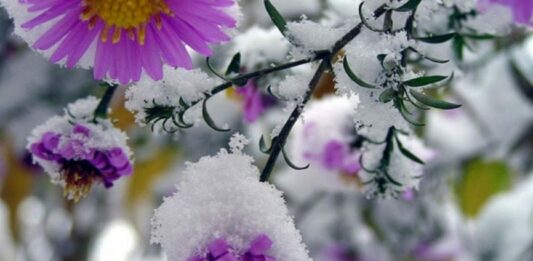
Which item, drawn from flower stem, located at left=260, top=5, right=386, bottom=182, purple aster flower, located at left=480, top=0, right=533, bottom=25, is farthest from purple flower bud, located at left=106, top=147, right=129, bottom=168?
purple aster flower, located at left=480, top=0, right=533, bottom=25

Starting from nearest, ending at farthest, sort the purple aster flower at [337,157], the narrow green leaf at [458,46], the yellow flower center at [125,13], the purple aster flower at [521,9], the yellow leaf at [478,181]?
the purple aster flower at [521,9], the yellow flower center at [125,13], the narrow green leaf at [458,46], the purple aster flower at [337,157], the yellow leaf at [478,181]

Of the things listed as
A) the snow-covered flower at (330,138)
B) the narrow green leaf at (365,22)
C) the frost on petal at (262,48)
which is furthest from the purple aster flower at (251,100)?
the narrow green leaf at (365,22)

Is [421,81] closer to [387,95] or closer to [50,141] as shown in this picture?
[387,95]

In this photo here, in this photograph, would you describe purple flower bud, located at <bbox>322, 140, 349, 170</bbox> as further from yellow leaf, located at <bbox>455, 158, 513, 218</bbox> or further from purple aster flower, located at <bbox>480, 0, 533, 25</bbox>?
yellow leaf, located at <bbox>455, 158, 513, 218</bbox>

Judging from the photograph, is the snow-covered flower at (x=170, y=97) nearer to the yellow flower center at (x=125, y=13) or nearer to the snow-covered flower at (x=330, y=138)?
the yellow flower center at (x=125, y=13)

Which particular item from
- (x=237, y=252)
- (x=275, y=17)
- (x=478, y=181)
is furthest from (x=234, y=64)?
(x=478, y=181)

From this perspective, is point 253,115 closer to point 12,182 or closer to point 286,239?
point 286,239
